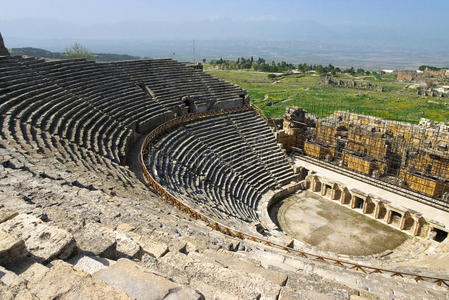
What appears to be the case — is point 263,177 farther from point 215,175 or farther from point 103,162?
point 103,162

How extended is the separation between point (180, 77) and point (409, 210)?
19.8 meters

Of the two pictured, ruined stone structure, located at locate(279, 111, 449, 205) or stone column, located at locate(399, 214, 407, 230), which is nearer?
stone column, located at locate(399, 214, 407, 230)

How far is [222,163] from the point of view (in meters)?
21.4

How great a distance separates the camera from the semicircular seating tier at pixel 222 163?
54.7 feet

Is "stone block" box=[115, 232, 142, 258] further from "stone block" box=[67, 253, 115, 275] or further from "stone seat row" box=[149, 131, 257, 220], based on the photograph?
"stone seat row" box=[149, 131, 257, 220]

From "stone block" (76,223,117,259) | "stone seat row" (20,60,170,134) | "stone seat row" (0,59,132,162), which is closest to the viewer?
"stone block" (76,223,117,259)

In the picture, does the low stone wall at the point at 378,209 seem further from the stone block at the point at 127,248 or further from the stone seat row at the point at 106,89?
the stone block at the point at 127,248

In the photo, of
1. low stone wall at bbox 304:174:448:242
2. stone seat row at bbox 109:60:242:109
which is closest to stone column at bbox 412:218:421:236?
low stone wall at bbox 304:174:448:242

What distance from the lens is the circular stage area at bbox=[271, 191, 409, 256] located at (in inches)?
656

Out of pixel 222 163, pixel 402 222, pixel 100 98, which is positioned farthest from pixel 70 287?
pixel 402 222

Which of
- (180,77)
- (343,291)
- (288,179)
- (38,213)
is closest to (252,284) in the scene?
(343,291)

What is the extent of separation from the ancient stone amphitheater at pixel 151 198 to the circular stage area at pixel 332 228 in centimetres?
96

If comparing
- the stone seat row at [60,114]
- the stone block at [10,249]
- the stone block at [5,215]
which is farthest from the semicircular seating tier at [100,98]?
the stone block at [10,249]

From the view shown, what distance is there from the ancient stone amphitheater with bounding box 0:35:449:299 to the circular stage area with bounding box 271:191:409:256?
96 centimetres
